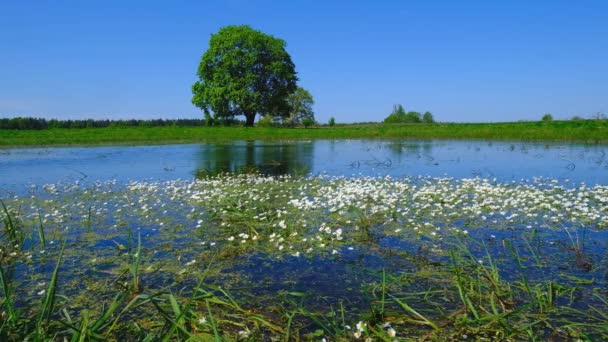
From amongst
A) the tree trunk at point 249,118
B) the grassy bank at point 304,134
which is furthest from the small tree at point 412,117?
the grassy bank at point 304,134

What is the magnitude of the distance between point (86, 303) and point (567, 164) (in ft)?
68.1

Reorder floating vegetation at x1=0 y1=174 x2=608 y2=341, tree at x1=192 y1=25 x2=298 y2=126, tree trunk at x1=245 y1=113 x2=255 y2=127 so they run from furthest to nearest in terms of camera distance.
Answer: tree trunk at x1=245 y1=113 x2=255 y2=127, tree at x1=192 y1=25 x2=298 y2=126, floating vegetation at x1=0 y1=174 x2=608 y2=341

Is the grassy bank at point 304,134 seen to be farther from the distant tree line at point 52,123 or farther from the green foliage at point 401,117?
the green foliage at point 401,117

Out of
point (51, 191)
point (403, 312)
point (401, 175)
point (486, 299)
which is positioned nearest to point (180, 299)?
point (403, 312)

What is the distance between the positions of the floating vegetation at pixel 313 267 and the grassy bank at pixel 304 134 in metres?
33.0

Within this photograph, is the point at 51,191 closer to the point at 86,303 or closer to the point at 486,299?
the point at 86,303

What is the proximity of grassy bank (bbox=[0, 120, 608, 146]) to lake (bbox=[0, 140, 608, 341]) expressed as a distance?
3062 cm

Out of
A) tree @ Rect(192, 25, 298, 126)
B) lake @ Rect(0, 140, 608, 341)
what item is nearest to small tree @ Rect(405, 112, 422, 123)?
tree @ Rect(192, 25, 298, 126)

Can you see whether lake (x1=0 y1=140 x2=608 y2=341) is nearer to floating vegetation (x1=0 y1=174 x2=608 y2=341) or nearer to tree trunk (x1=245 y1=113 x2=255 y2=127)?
floating vegetation (x1=0 y1=174 x2=608 y2=341)

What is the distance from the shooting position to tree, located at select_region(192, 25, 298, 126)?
60688mm

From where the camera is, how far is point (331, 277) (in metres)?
6.26

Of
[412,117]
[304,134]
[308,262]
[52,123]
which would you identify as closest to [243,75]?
[304,134]

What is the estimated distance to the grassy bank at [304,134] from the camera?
41034mm

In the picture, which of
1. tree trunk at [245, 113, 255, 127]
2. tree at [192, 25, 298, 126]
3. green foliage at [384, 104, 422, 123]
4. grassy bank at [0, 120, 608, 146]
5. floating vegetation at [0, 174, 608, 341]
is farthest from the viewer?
green foliage at [384, 104, 422, 123]
